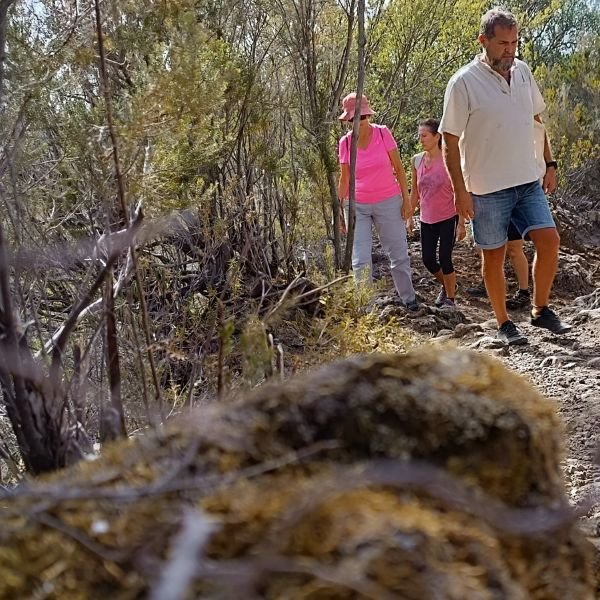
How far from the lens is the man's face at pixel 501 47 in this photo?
12.4ft

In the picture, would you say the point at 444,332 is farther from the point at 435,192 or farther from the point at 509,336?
the point at 435,192

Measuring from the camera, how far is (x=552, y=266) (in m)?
4.18

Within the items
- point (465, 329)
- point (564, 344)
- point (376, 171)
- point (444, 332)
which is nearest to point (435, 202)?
point (376, 171)

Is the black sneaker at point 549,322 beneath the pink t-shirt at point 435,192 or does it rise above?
beneath

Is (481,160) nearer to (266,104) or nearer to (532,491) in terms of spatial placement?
(266,104)

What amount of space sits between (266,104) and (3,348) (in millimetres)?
4007

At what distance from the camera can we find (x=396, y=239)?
5.57 meters

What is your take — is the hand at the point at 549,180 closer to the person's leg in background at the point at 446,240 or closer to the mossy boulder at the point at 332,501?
the person's leg in background at the point at 446,240

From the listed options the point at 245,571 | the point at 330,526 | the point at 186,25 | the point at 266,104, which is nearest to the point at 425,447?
the point at 330,526

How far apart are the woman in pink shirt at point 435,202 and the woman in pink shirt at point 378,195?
0.68 feet

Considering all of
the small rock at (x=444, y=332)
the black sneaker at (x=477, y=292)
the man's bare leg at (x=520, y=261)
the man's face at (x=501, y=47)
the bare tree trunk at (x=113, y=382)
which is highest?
the man's face at (x=501, y=47)

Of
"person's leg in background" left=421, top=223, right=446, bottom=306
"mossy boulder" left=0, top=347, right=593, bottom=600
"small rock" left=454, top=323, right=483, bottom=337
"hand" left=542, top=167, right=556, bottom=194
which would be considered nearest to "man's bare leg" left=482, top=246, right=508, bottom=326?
"small rock" left=454, top=323, right=483, bottom=337

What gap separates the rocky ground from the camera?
2.74 meters

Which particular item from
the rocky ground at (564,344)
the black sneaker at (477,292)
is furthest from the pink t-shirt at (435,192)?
the black sneaker at (477,292)
